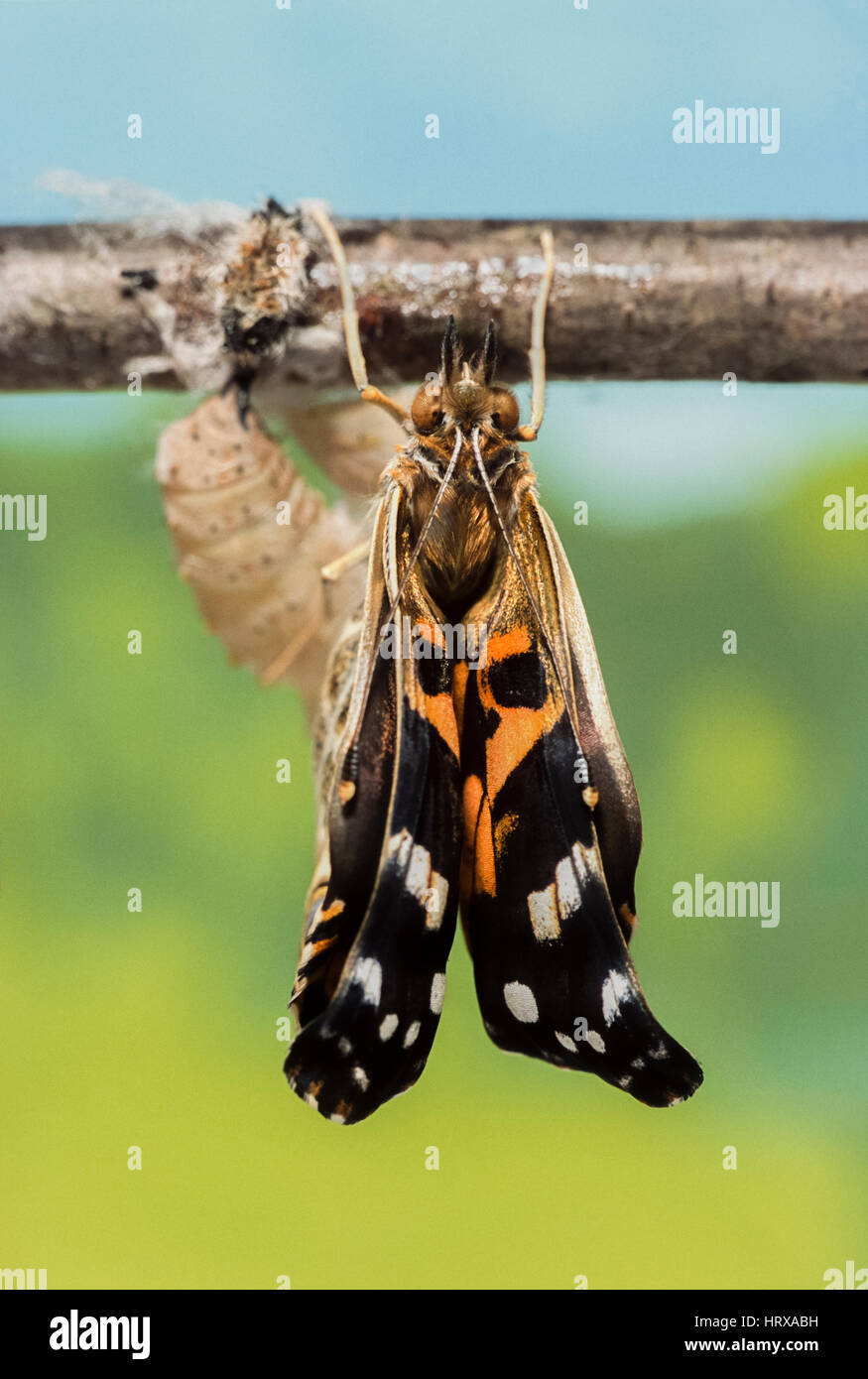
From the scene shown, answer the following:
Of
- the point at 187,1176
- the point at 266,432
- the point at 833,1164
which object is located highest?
the point at 266,432

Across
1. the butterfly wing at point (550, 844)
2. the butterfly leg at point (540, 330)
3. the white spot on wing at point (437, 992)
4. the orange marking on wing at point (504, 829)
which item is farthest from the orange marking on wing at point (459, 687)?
the butterfly leg at point (540, 330)

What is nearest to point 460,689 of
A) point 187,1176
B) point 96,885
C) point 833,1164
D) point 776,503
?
point 187,1176

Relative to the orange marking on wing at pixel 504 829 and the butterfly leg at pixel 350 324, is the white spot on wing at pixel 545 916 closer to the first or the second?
the orange marking on wing at pixel 504 829

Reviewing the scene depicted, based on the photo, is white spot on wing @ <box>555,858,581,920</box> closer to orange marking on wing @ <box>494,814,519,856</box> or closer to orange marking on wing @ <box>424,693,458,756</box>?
orange marking on wing @ <box>494,814,519,856</box>

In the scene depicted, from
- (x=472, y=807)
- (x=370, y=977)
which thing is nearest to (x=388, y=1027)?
(x=370, y=977)

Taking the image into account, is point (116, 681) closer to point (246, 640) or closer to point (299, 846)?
point (299, 846)
